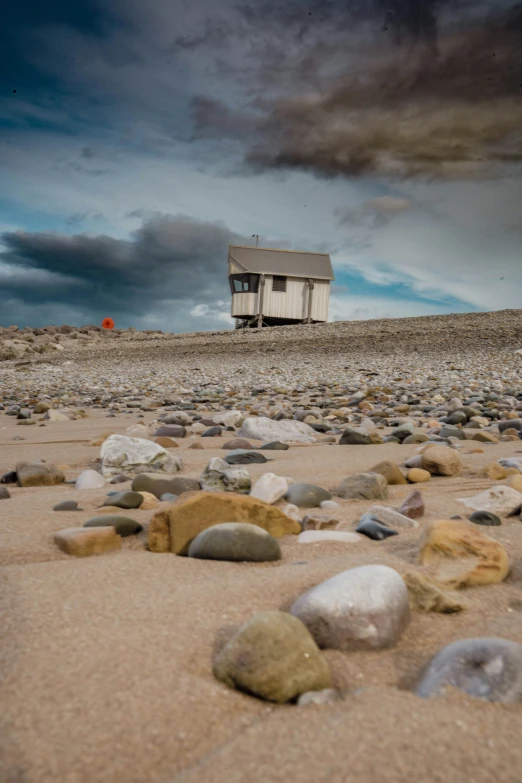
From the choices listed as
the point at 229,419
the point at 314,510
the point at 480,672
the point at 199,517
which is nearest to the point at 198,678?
the point at 480,672

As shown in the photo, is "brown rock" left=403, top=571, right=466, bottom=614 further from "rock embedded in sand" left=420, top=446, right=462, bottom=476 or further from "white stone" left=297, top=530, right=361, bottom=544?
"rock embedded in sand" left=420, top=446, right=462, bottom=476

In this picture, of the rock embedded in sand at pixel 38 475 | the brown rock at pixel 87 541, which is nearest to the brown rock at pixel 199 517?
the brown rock at pixel 87 541

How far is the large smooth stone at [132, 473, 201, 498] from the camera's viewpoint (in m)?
2.44

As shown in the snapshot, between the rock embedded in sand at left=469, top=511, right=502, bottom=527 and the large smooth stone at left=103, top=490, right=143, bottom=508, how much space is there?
3.90 feet

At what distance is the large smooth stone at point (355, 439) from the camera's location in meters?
3.78

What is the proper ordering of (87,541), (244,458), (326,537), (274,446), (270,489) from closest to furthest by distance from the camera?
(87,541), (326,537), (270,489), (244,458), (274,446)

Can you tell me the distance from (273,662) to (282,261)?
2307 centimetres

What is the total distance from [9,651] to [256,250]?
23.2m

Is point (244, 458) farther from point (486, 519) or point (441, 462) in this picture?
point (486, 519)

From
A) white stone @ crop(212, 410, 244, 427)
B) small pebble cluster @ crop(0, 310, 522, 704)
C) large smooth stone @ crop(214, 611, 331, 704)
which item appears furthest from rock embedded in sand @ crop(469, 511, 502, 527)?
white stone @ crop(212, 410, 244, 427)

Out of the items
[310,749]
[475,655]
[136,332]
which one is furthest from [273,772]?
[136,332]

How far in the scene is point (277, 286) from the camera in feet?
75.6

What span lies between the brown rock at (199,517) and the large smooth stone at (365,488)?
592 mm

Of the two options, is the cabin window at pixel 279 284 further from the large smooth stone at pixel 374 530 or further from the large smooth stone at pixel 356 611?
the large smooth stone at pixel 356 611
